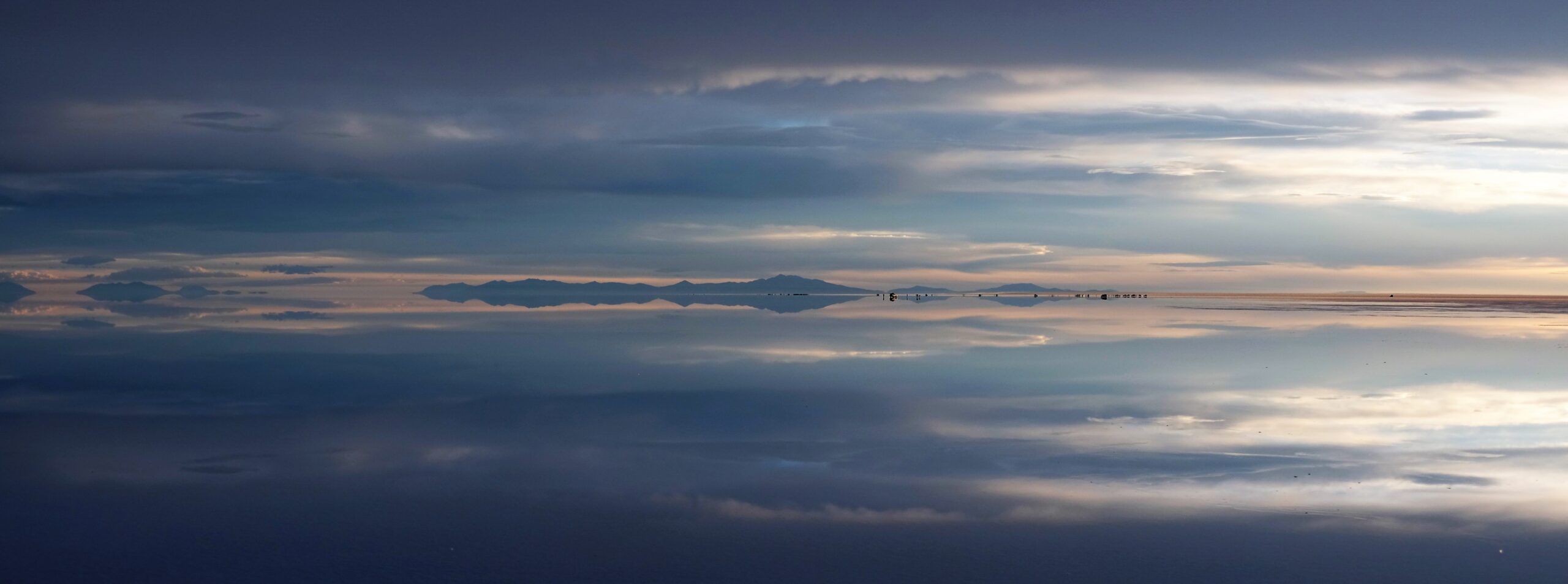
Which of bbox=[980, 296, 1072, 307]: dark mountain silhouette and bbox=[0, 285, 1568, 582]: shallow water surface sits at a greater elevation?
bbox=[980, 296, 1072, 307]: dark mountain silhouette

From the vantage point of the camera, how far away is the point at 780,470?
12922mm

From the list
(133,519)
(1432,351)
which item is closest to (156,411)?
(133,519)

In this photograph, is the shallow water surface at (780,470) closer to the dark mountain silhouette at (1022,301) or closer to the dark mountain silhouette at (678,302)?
the dark mountain silhouette at (678,302)

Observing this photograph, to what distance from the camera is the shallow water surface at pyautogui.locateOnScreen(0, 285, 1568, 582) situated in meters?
9.15

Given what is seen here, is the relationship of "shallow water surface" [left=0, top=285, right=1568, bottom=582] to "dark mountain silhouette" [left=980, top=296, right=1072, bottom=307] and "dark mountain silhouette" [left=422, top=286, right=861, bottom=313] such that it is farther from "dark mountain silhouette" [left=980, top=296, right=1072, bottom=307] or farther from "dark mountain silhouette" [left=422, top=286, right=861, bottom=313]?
"dark mountain silhouette" [left=980, top=296, right=1072, bottom=307]

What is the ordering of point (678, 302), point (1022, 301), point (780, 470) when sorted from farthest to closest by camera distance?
point (1022, 301)
point (678, 302)
point (780, 470)

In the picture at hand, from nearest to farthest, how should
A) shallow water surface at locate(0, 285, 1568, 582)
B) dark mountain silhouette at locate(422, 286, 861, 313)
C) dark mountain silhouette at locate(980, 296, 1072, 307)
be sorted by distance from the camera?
shallow water surface at locate(0, 285, 1568, 582)
dark mountain silhouette at locate(422, 286, 861, 313)
dark mountain silhouette at locate(980, 296, 1072, 307)

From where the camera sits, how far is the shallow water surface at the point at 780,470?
9148 millimetres

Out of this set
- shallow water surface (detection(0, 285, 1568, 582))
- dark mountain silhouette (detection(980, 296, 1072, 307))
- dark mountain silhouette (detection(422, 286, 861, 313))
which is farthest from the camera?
dark mountain silhouette (detection(980, 296, 1072, 307))

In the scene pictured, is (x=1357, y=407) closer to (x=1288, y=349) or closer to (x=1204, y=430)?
(x=1204, y=430)

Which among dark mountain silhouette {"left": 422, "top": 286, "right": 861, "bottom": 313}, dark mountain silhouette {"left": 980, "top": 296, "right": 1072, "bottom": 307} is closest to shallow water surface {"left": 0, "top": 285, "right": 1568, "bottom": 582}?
dark mountain silhouette {"left": 422, "top": 286, "right": 861, "bottom": 313}

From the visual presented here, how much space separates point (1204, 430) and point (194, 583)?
41.1 feet

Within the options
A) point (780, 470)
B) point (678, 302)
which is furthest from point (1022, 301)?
point (780, 470)

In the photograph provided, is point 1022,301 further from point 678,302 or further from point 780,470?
point 780,470
